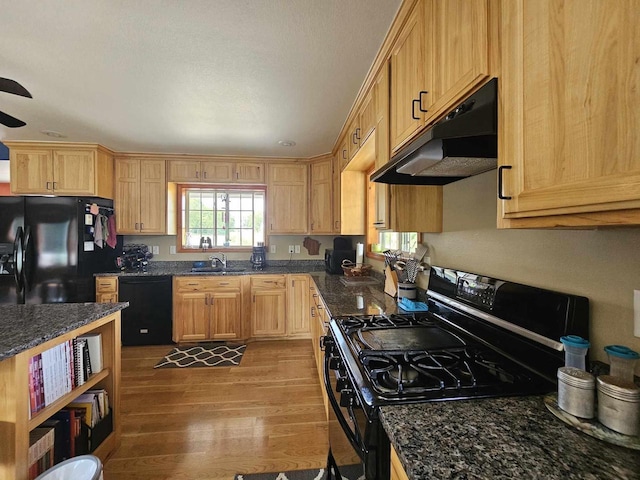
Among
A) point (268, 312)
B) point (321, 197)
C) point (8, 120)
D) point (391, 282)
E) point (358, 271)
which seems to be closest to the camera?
point (8, 120)

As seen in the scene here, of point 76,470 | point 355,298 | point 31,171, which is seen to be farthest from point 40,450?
point 31,171

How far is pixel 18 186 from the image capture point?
10.4 ft

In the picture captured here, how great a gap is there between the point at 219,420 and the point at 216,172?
112 inches

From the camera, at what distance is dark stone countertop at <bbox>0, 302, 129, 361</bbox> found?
1.12 meters

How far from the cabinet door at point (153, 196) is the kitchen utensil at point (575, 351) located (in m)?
3.95

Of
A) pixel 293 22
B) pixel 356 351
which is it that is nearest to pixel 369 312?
pixel 356 351

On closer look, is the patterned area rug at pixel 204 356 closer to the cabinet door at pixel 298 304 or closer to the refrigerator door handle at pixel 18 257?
the cabinet door at pixel 298 304

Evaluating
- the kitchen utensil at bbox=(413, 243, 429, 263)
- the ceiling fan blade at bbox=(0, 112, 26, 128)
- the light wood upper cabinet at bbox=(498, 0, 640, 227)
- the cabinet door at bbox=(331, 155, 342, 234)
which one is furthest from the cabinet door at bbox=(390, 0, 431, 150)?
the ceiling fan blade at bbox=(0, 112, 26, 128)

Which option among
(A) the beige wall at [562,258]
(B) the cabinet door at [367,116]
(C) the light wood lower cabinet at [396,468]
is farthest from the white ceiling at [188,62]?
(C) the light wood lower cabinet at [396,468]

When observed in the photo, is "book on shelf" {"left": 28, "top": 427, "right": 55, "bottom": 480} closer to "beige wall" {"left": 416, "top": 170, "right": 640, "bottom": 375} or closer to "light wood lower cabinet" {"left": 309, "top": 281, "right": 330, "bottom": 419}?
"light wood lower cabinet" {"left": 309, "top": 281, "right": 330, "bottom": 419}

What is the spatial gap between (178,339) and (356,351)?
9.94 ft

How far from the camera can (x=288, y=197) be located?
12.4 ft

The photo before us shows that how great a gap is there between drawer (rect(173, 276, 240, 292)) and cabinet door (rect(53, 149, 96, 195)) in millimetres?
1443

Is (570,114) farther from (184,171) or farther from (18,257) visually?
(18,257)
